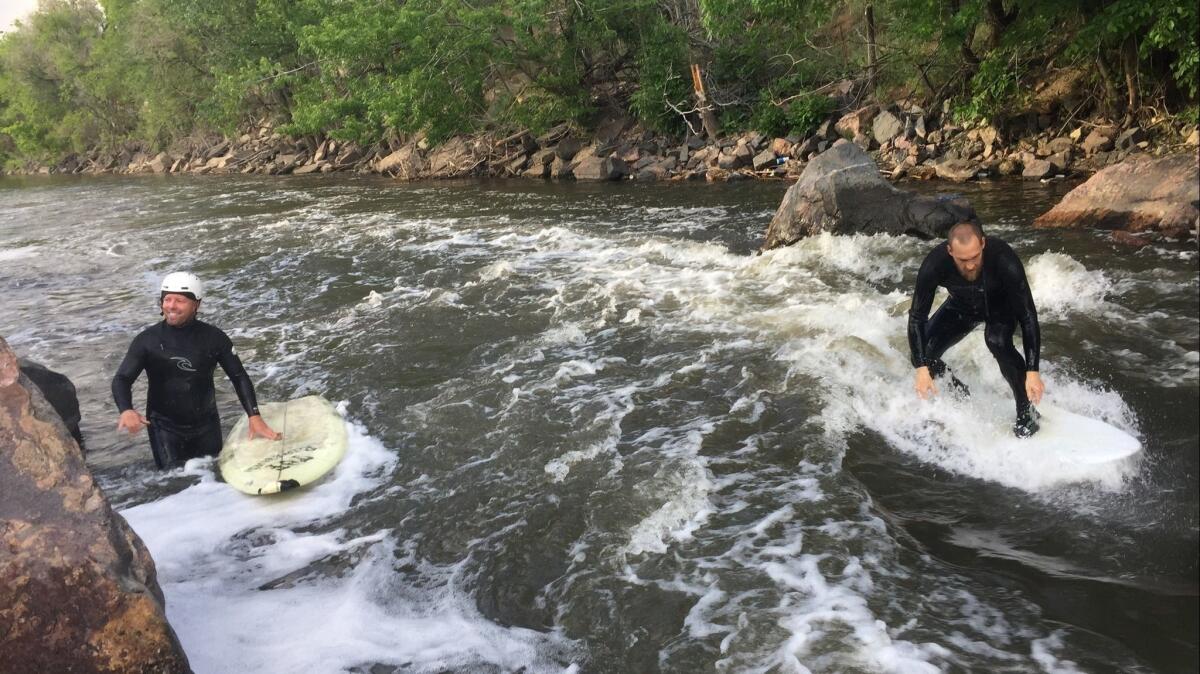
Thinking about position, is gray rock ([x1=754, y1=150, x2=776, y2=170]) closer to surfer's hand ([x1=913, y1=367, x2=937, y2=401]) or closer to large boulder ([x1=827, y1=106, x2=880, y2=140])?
large boulder ([x1=827, y1=106, x2=880, y2=140])

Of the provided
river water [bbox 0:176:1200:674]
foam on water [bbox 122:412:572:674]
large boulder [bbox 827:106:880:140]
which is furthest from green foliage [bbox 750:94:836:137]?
foam on water [bbox 122:412:572:674]

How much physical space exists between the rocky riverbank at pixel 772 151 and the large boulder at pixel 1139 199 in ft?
7.88

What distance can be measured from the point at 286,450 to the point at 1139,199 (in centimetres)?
1001

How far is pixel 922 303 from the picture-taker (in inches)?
205

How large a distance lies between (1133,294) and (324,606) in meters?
7.80

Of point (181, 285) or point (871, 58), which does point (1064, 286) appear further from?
point (871, 58)

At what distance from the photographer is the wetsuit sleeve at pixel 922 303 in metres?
5.12

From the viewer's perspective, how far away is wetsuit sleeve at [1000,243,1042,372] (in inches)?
190

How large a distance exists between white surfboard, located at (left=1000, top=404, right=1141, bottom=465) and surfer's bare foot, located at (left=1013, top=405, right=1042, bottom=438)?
30mm

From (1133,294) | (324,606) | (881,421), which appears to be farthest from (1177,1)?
(324,606)

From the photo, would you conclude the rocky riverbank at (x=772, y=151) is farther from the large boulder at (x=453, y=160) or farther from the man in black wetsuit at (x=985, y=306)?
the man in black wetsuit at (x=985, y=306)

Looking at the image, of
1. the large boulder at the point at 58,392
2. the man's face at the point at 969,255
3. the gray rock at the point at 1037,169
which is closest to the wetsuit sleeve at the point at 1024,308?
the man's face at the point at 969,255

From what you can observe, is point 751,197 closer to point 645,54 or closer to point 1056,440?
point 645,54

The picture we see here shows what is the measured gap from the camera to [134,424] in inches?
204
